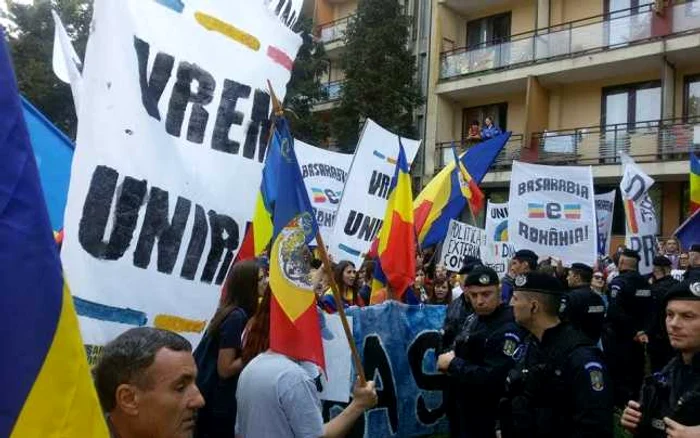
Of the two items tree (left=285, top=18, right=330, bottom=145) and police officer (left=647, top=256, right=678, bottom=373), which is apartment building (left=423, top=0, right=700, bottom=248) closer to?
tree (left=285, top=18, right=330, bottom=145)

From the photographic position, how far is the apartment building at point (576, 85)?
19.3 metres

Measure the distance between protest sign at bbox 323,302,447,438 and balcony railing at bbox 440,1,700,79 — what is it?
1510cm

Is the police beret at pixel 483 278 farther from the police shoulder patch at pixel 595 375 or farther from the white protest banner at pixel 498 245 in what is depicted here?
the white protest banner at pixel 498 245

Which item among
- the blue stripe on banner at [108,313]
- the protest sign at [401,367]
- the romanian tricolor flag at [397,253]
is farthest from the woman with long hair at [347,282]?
the blue stripe on banner at [108,313]

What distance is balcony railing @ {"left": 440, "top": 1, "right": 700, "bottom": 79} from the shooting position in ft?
63.0

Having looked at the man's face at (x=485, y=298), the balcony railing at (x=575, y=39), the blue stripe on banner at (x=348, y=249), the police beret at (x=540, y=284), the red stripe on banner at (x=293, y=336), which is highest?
the balcony railing at (x=575, y=39)

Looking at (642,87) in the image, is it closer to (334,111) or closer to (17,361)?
(334,111)

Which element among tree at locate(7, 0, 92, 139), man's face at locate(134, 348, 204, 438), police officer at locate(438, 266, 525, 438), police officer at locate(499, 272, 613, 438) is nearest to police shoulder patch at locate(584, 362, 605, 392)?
police officer at locate(499, 272, 613, 438)

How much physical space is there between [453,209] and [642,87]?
13425mm

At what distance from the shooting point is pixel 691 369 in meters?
3.18

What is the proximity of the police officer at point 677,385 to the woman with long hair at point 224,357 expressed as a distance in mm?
1993

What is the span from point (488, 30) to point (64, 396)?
82.1 feet

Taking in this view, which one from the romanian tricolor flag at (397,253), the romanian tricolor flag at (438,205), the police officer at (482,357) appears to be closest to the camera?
the police officer at (482,357)

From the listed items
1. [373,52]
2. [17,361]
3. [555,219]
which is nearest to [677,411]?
[17,361]
